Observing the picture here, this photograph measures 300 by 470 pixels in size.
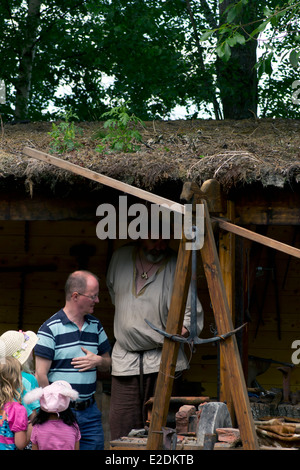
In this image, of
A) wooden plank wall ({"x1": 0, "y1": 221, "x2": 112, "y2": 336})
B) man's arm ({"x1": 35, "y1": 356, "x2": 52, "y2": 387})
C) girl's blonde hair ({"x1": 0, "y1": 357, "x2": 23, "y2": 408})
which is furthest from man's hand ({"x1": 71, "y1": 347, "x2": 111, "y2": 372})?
wooden plank wall ({"x1": 0, "y1": 221, "x2": 112, "y2": 336})

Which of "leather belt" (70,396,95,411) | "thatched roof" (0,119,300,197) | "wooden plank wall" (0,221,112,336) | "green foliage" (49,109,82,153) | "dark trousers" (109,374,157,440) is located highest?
"green foliage" (49,109,82,153)

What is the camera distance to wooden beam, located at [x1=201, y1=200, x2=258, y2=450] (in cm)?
430

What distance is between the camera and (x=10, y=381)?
4258 mm

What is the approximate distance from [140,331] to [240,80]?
850 cm

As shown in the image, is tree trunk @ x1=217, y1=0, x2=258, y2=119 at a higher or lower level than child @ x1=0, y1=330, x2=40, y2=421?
higher

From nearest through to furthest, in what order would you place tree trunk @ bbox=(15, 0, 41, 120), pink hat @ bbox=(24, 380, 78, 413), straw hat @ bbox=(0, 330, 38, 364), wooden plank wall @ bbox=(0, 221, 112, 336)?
1. pink hat @ bbox=(24, 380, 78, 413)
2. straw hat @ bbox=(0, 330, 38, 364)
3. wooden plank wall @ bbox=(0, 221, 112, 336)
4. tree trunk @ bbox=(15, 0, 41, 120)

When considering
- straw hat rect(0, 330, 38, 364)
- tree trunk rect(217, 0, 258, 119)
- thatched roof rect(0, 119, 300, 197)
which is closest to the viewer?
straw hat rect(0, 330, 38, 364)

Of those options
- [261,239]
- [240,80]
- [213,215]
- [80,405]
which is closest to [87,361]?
[80,405]

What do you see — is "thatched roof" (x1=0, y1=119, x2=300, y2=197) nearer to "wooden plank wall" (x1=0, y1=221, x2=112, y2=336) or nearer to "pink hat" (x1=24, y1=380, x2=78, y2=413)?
"wooden plank wall" (x1=0, y1=221, x2=112, y2=336)

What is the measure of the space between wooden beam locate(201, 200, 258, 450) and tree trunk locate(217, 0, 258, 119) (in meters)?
8.62

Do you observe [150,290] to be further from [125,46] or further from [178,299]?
[125,46]

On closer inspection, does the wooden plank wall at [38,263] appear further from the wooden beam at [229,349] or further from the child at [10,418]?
the child at [10,418]

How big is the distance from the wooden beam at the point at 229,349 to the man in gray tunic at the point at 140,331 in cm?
109

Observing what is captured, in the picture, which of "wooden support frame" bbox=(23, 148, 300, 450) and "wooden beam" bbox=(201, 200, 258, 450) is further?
"wooden support frame" bbox=(23, 148, 300, 450)
